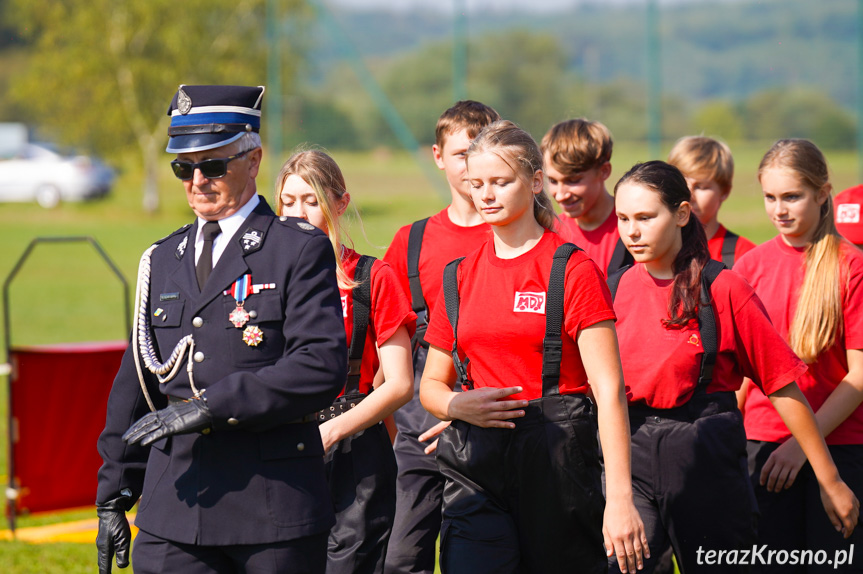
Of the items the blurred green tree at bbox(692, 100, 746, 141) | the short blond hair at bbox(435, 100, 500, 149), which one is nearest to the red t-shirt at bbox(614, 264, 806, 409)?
the short blond hair at bbox(435, 100, 500, 149)

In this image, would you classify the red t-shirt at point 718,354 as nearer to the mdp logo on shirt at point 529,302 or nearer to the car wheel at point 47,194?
the mdp logo on shirt at point 529,302

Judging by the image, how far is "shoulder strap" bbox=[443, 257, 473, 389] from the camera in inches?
130

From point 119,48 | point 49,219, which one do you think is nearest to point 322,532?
point 49,219

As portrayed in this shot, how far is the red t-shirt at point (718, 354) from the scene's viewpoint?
3523 millimetres

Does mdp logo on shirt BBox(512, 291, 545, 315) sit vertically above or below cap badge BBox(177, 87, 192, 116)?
below

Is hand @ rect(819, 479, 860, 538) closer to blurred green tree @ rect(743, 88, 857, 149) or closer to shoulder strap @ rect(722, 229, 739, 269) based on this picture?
shoulder strap @ rect(722, 229, 739, 269)

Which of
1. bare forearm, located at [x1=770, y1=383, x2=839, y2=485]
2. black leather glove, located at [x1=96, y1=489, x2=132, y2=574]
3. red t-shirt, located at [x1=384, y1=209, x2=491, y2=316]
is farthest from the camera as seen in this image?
red t-shirt, located at [x1=384, y1=209, x2=491, y2=316]

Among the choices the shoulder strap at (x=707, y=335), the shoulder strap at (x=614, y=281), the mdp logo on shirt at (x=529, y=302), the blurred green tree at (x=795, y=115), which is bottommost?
the shoulder strap at (x=707, y=335)

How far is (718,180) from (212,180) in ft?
9.60

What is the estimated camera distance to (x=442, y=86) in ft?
70.7

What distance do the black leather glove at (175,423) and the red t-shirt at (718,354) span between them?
167 centimetres

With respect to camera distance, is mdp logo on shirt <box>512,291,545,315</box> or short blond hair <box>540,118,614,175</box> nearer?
mdp logo on shirt <box>512,291,545,315</box>

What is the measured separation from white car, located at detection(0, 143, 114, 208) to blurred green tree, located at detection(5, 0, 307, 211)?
5.07ft

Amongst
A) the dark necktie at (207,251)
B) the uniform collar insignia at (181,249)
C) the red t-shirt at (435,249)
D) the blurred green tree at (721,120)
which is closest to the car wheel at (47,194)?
the blurred green tree at (721,120)
